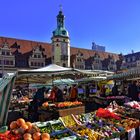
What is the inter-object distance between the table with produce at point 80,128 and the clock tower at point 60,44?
170ft

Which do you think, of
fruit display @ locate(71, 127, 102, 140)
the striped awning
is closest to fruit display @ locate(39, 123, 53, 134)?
fruit display @ locate(71, 127, 102, 140)

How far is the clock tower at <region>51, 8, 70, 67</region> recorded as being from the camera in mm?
58688

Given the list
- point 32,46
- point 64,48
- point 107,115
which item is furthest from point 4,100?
point 32,46

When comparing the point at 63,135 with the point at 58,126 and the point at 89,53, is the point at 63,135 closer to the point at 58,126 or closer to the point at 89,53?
the point at 58,126

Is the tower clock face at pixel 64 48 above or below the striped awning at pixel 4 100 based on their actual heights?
above

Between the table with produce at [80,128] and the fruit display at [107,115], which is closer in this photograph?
the table with produce at [80,128]

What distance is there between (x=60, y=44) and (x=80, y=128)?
53132mm

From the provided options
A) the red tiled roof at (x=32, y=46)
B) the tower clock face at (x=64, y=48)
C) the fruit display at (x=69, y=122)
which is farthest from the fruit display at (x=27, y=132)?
the tower clock face at (x=64, y=48)

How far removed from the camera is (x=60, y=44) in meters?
58.5

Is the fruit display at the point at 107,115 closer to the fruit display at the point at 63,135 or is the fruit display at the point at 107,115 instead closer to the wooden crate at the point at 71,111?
the fruit display at the point at 63,135

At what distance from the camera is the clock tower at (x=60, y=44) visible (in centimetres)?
5869

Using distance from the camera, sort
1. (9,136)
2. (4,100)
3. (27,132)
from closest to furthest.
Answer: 1. (9,136)
2. (27,132)
3. (4,100)

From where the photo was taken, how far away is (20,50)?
57625 mm

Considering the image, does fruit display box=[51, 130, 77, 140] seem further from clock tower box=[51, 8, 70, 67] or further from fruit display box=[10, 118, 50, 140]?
clock tower box=[51, 8, 70, 67]
